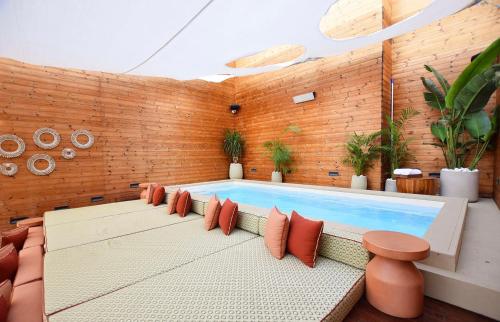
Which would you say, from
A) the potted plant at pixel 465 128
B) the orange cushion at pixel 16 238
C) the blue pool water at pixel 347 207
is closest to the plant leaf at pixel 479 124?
the potted plant at pixel 465 128

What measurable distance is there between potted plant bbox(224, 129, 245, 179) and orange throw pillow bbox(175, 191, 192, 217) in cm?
436

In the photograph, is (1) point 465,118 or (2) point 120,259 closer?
(2) point 120,259

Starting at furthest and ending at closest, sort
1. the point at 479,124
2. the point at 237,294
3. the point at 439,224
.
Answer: the point at 479,124 → the point at 439,224 → the point at 237,294

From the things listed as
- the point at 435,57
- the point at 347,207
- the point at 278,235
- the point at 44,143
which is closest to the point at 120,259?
the point at 278,235

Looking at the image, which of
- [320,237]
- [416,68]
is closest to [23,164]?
[320,237]

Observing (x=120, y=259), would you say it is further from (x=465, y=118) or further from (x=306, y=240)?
(x=465, y=118)

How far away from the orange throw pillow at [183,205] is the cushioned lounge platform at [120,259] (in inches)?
19.5

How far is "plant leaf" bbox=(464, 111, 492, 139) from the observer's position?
11.8 feet

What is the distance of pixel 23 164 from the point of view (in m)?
4.46

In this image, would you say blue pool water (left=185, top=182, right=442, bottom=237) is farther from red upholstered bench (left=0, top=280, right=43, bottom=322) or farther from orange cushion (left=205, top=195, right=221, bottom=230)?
red upholstered bench (left=0, top=280, right=43, bottom=322)

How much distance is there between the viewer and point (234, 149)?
7801 mm

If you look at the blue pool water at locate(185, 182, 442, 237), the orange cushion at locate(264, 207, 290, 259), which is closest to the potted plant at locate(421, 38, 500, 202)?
the blue pool water at locate(185, 182, 442, 237)

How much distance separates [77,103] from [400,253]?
6.15 metres

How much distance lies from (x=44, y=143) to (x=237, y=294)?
518 cm
